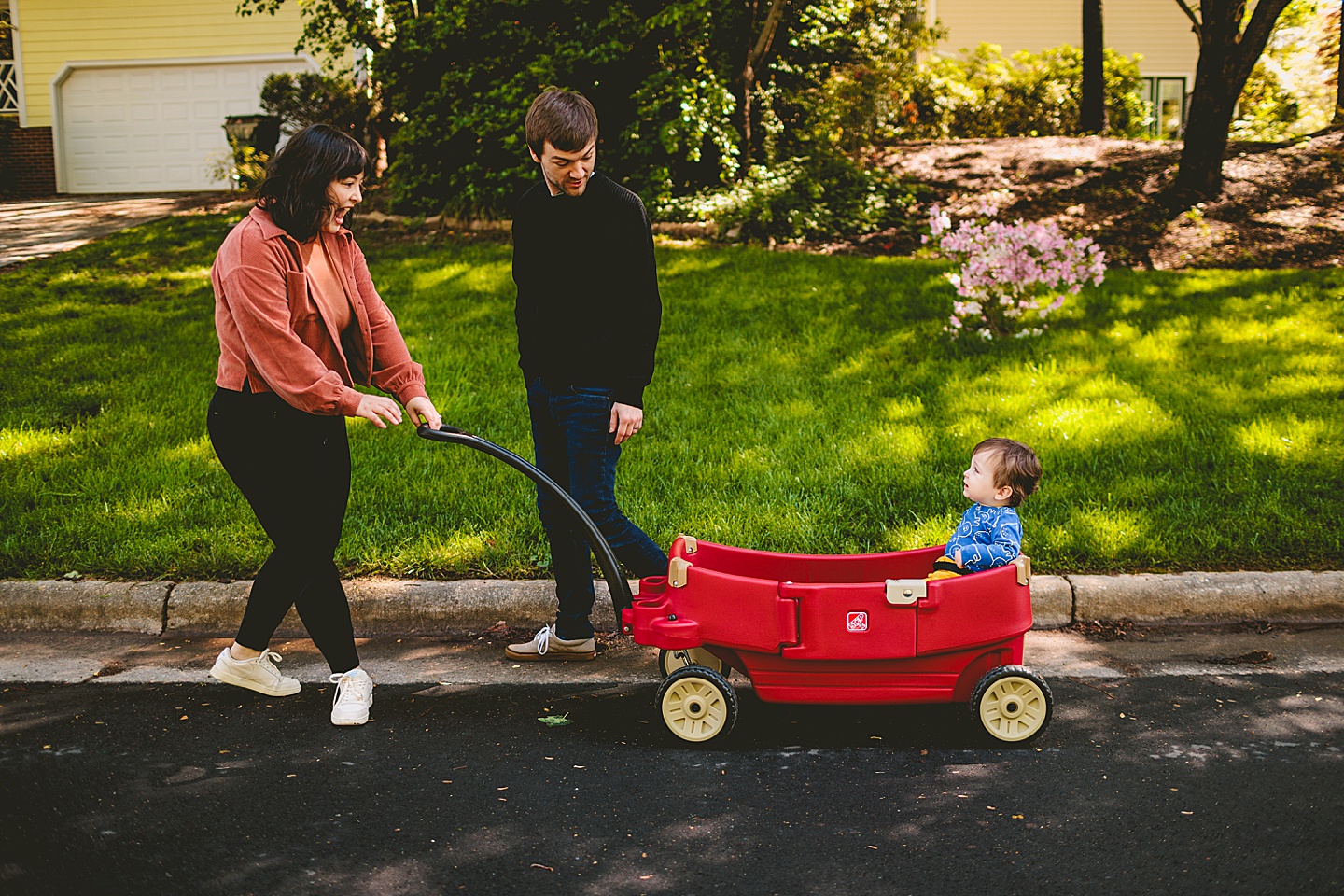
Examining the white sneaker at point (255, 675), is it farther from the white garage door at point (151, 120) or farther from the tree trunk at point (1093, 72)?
the white garage door at point (151, 120)

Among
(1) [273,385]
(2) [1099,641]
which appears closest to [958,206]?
(2) [1099,641]

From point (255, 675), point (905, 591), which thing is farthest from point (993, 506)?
point (255, 675)

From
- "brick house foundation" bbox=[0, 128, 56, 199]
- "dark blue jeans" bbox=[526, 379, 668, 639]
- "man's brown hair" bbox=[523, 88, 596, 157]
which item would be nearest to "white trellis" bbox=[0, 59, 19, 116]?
"brick house foundation" bbox=[0, 128, 56, 199]

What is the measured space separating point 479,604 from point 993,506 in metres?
2.14

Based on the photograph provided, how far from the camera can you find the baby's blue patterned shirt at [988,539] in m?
3.55

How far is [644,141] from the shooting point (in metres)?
11.2

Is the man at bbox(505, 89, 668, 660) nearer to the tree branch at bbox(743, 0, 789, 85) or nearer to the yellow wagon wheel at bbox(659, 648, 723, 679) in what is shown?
the yellow wagon wheel at bbox(659, 648, 723, 679)

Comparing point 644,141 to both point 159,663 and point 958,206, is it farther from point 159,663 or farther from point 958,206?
point 159,663

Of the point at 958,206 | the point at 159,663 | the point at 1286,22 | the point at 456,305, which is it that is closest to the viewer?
the point at 159,663

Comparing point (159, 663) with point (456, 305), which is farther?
point (456, 305)

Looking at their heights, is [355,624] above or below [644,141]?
below

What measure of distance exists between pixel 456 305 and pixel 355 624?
4.61m

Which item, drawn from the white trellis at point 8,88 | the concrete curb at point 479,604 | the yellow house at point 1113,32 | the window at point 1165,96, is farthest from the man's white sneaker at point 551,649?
the window at point 1165,96

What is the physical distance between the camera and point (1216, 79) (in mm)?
10141
